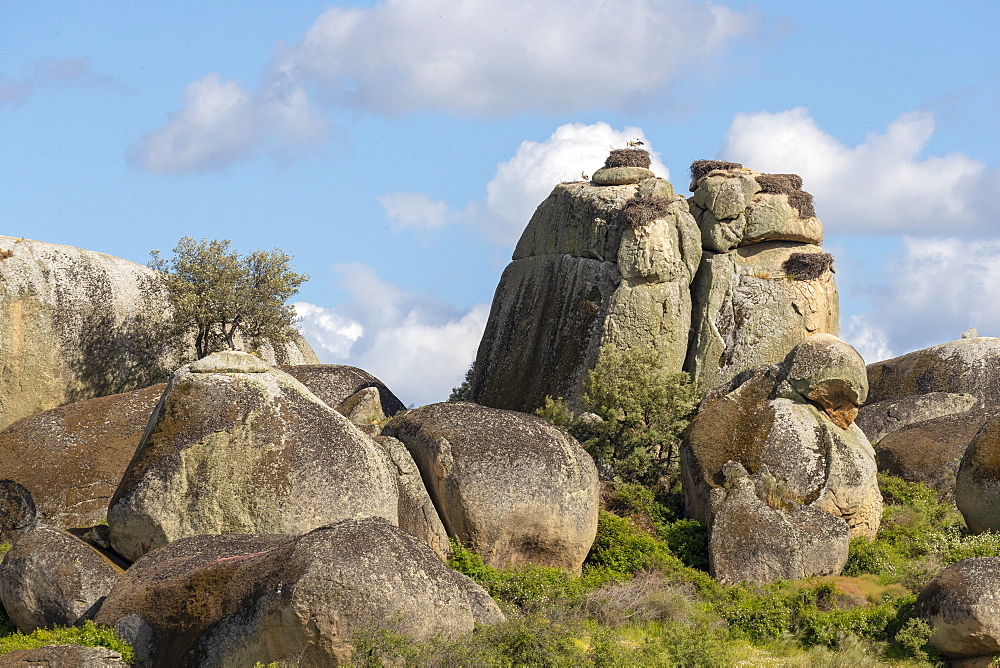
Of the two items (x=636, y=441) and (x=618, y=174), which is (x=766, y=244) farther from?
(x=636, y=441)

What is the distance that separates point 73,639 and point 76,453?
9157 mm

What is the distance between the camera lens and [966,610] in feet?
59.2

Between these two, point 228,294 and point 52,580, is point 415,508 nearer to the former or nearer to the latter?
point 52,580

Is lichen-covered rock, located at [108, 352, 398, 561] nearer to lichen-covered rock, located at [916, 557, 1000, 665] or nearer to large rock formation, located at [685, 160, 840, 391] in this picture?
lichen-covered rock, located at [916, 557, 1000, 665]

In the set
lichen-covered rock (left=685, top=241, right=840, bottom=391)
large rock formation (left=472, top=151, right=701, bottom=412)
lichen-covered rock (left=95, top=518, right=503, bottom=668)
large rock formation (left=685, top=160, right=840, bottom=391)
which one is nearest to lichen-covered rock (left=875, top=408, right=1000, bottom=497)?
lichen-covered rock (left=685, top=241, right=840, bottom=391)

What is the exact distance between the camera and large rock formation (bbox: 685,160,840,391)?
112 feet

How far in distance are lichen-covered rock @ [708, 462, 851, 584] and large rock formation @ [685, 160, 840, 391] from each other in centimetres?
952

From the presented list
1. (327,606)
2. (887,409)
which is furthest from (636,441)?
(327,606)

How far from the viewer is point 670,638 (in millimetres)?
17031

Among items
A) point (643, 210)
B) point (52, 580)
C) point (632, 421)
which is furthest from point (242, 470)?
point (643, 210)

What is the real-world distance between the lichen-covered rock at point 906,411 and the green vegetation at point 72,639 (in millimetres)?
21108

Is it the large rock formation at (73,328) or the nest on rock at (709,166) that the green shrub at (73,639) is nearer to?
the large rock formation at (73,328)

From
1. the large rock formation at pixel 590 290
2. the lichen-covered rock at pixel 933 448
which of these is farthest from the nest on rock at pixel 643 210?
the lichen-covered rock at pixel 933 448

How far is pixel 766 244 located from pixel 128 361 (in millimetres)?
17393
